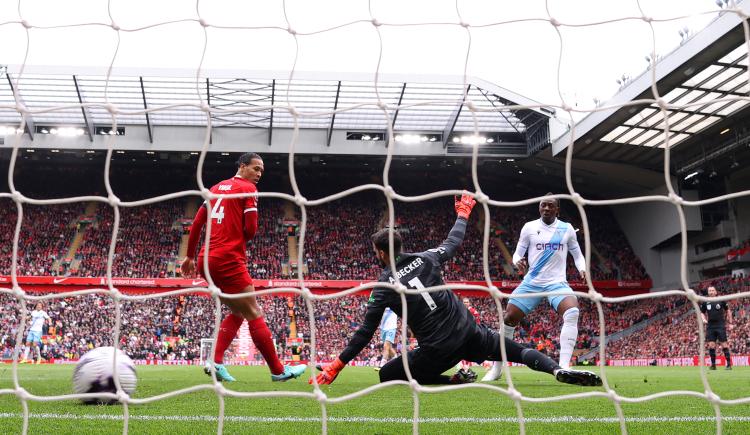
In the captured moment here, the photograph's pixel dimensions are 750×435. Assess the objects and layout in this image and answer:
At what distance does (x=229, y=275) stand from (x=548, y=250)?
3028mm

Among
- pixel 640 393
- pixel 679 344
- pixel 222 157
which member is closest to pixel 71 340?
pixel 222 157

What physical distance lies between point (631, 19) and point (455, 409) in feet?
8.11

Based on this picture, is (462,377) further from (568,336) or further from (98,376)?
(98,376)

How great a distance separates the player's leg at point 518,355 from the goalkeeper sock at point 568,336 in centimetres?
131

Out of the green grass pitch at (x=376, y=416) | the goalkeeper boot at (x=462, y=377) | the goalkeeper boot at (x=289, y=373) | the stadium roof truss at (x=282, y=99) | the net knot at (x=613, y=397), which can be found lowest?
the green grass pitch at (x=376, y=416)

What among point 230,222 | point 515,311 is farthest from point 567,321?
point 230,222

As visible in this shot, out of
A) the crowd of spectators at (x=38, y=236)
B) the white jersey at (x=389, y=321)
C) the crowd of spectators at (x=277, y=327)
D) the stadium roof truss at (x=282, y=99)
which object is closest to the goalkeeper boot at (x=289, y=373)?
the white jersey at (x=389, y=321)

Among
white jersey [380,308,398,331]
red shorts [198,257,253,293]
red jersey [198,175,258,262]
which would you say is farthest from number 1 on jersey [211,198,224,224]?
white jersey [380,308,398,331]

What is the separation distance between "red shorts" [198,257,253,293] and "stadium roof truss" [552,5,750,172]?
11.6 metres

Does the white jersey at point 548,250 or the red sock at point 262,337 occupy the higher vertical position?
the white jersey at point 548,250

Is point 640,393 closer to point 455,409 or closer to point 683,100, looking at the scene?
point 455,409

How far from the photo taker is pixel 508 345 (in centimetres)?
500

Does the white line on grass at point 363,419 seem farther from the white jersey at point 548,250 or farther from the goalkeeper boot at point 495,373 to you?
the goalkeeper boot at point 495,373

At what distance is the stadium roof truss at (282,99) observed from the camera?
83.8 feet
